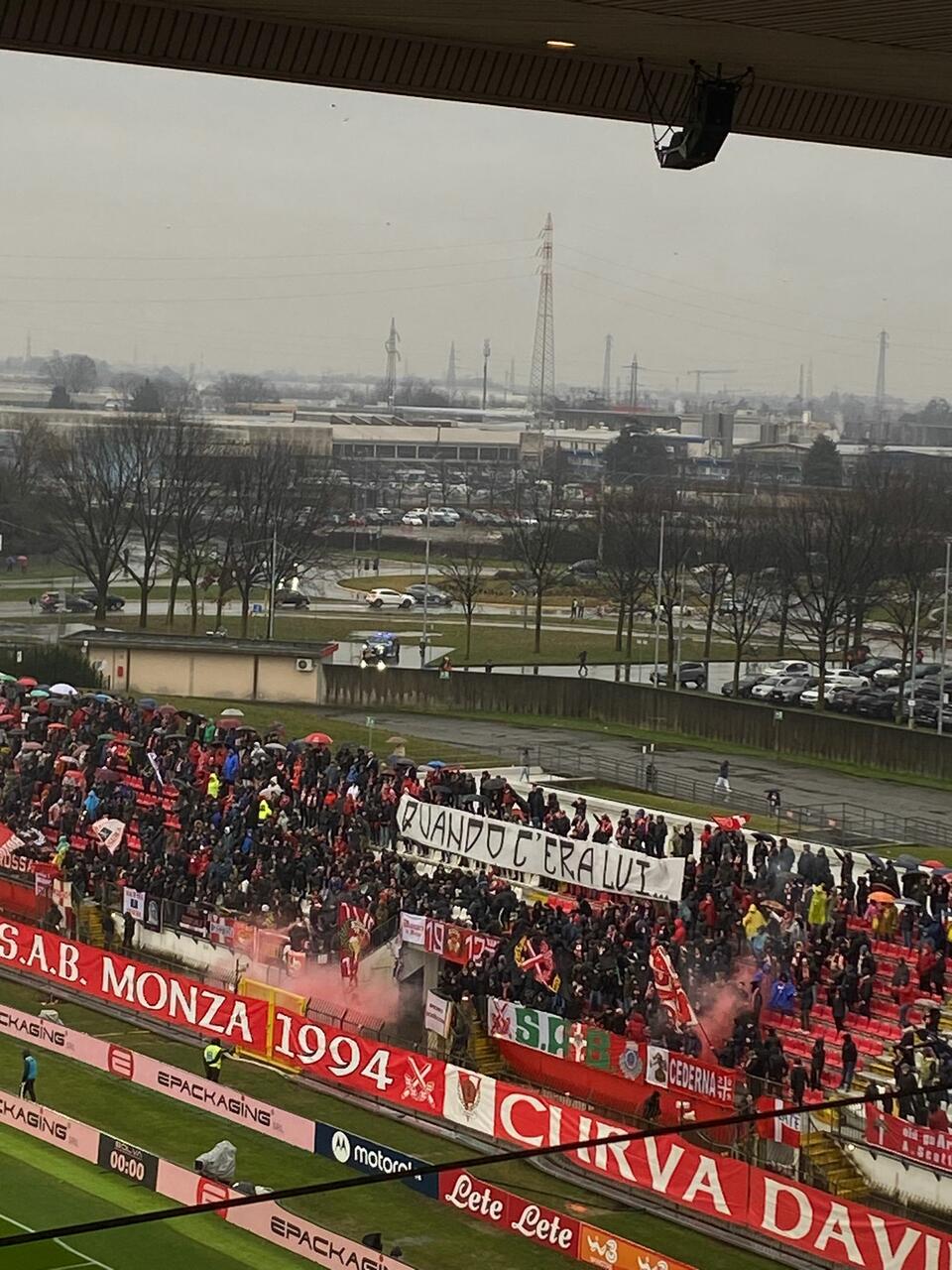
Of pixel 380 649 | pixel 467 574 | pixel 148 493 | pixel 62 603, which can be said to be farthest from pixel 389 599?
pixel 62 603

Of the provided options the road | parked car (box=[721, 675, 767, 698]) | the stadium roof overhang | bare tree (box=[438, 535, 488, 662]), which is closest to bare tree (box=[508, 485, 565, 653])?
bare tree (box=[438, 535, 488, 662])

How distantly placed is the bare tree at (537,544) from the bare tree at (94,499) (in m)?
13.4

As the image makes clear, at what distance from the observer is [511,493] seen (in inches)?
2719

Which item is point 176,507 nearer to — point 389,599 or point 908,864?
point 389,599

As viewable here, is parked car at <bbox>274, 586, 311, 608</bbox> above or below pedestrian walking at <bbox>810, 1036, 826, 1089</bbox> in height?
above

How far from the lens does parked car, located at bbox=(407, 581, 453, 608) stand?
6072 cm

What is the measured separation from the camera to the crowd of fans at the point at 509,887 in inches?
744

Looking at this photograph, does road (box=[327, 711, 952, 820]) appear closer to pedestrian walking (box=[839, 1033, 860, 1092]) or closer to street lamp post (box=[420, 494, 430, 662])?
street lamp post (box=[420, 494, 430, 662])

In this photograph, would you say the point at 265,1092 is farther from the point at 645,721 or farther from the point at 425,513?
the point at 425,513

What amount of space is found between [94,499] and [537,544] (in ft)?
52.2

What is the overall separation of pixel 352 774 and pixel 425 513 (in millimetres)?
40835

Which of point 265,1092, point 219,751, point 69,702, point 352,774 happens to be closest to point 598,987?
point 265,1092

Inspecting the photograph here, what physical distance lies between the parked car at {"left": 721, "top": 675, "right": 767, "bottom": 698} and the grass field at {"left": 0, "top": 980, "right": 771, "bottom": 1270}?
28.5 m

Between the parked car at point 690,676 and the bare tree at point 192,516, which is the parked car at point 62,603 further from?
the parked car at point 690,676
